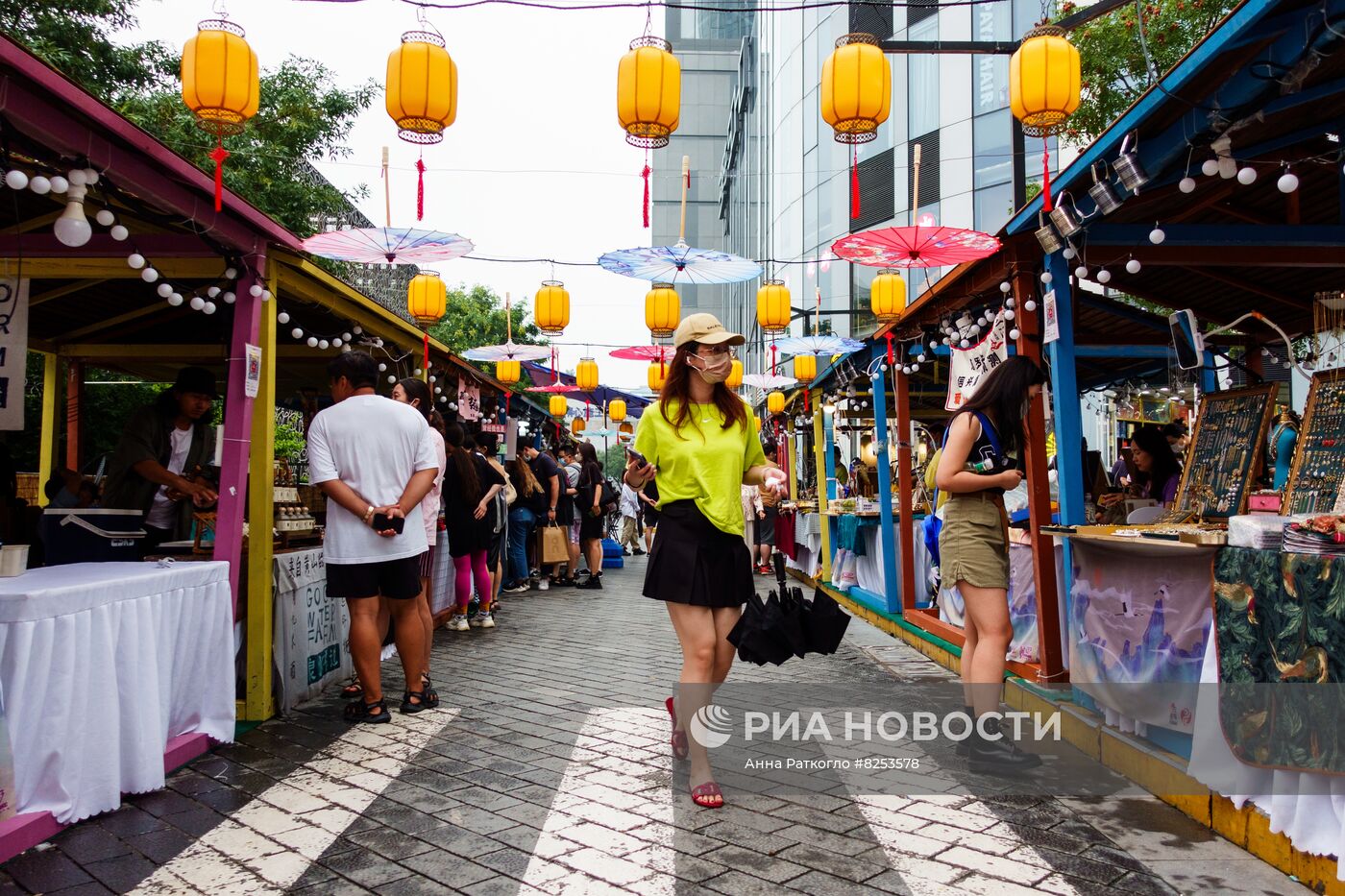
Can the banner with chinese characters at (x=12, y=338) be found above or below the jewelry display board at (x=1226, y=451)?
above

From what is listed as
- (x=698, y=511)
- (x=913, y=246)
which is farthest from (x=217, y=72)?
(x=913, y=246)

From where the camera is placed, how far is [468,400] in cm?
1265

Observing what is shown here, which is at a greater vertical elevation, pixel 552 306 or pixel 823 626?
pixel 552 306

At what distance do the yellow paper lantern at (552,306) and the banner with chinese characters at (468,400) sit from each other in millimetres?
1426

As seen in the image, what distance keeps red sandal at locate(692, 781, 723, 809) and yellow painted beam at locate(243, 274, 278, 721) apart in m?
2.91

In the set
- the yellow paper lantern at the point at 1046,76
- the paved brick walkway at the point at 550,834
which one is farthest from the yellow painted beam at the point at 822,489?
the paved brick walkway at the point at 550,834

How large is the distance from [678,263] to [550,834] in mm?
8149

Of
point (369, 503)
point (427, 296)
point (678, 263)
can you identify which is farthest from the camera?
point (427, 296)

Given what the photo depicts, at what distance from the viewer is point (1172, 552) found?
13.1 ft

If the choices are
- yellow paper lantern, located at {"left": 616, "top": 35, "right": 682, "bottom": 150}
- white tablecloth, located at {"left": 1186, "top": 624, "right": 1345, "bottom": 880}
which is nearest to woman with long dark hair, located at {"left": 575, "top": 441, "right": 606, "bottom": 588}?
yellow paper lantern, located at {"left": 616, "top": 35, "right": 682, "bottom": 150}

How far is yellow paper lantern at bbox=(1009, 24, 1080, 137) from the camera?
626cm

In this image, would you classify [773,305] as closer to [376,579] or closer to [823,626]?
[376,579]

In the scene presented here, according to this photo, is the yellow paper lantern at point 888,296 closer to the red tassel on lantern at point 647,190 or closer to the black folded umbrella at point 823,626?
the red tassel on lantern at point 647,190

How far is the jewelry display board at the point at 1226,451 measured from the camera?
506cm
